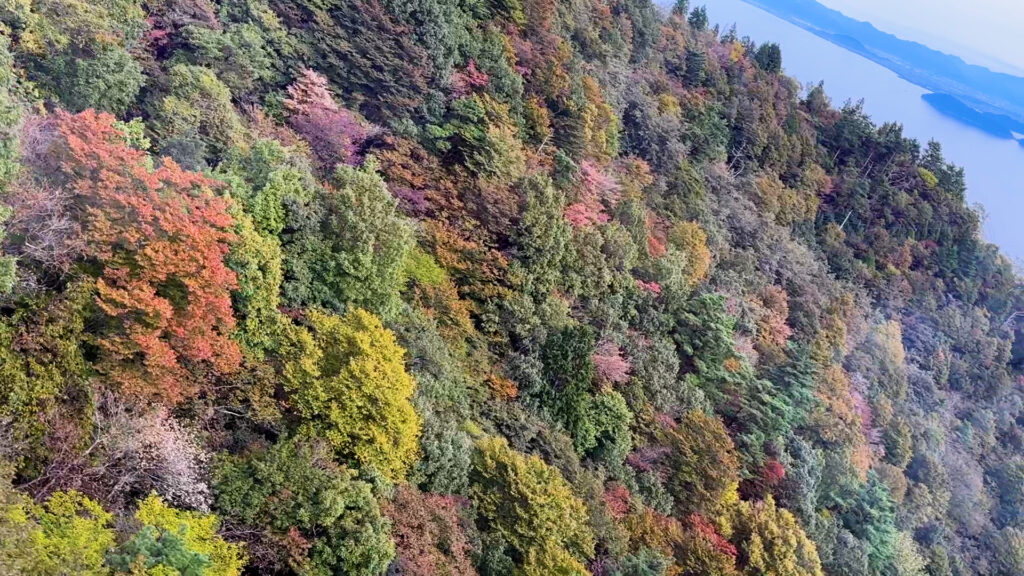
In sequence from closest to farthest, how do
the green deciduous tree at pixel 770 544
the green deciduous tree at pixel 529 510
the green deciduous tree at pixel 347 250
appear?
1. the green deciduous tree at pixel 529 510
2. the green deciduous tree at pixel 347 250
3. the green deciduous tree at pixel 770 544

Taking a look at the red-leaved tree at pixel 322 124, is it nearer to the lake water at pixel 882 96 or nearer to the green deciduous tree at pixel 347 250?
the green deciduous tree at pixel 347 250

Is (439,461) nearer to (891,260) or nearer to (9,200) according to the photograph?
(9,200)

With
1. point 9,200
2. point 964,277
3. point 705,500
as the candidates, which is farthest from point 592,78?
point 964,277

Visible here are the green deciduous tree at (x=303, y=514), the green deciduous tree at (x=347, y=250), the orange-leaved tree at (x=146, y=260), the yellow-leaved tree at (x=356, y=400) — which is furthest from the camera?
the green deciduous tree at (x=347, y=250)

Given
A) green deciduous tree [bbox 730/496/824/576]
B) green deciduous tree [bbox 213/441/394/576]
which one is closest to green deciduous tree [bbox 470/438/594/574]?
green deciduous tree [bbox 213/441/394/576]

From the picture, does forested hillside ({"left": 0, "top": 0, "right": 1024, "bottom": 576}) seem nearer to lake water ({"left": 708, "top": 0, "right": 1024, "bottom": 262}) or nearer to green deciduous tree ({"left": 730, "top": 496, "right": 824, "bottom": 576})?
green deciduous tree ({"left": 730, "top": 496, "right": 824, "bottom": 576})

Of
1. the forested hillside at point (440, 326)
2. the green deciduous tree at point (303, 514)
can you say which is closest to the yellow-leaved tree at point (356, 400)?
the forested hillside at point (440, 326)
